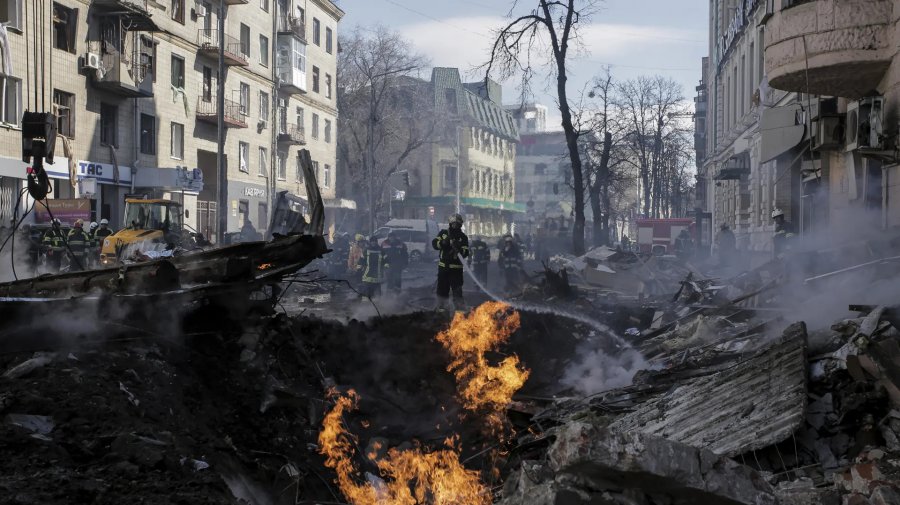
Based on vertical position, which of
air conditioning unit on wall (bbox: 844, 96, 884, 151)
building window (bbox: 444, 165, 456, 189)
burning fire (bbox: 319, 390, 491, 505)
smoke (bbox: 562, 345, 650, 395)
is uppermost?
building window (bbox: 444, 165, 456, 189)

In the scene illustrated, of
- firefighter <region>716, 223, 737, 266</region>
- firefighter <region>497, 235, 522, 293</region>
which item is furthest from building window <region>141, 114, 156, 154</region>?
firefighter <region>716, 223, 737, 266</region>

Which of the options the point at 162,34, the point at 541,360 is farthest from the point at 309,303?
the point at 162,34

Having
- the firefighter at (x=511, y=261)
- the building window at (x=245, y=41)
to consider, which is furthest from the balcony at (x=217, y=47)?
the firefighter at (x=511, y=261)

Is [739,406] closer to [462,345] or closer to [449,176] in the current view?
[462,345]

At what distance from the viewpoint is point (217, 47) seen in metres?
36.0

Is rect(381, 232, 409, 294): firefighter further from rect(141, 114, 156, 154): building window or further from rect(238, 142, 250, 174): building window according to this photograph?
rect(238, 142, 250, 174): building window

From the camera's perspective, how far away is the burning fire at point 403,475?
620 centimetres

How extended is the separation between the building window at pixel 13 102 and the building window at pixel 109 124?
14.6 ft

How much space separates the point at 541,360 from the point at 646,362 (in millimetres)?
1768

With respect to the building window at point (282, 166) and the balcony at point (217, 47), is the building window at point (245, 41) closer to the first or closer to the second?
the balcony at point (217, 47)

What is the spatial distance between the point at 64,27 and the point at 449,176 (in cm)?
5073

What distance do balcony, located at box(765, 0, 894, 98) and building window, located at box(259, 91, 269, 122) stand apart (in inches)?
1259

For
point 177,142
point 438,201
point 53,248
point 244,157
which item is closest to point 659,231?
point 244,157

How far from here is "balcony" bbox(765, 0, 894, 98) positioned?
13.4 metres
